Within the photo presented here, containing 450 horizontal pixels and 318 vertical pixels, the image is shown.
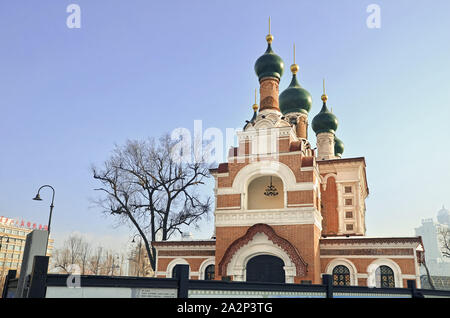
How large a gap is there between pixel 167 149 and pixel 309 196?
35.5ft

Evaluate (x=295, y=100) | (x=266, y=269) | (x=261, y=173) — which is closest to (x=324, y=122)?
→ (x=295, y=100)

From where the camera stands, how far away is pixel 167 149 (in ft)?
87.1

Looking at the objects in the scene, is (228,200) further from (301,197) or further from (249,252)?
(301,197)

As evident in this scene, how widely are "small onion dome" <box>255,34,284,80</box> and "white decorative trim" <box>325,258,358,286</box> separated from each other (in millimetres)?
10406

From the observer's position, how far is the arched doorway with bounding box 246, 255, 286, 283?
1897 cm

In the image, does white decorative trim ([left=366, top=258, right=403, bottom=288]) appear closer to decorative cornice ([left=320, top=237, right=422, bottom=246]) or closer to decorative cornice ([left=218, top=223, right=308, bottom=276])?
decorative cornice ([left=320, top=237, right=422, bottom=246])

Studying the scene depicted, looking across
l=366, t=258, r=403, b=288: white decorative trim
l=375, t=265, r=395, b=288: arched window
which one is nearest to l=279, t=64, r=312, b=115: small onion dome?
l=366, t=258, r=403, b=288: white decorative trim

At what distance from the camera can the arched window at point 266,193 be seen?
2134 centimetres

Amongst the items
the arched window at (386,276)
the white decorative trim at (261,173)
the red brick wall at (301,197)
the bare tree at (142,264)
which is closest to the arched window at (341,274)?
the arched window at (386,276)

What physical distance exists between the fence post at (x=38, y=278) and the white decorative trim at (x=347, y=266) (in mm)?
16588

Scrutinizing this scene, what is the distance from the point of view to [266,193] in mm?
21266

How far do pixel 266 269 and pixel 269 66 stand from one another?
436 inches
